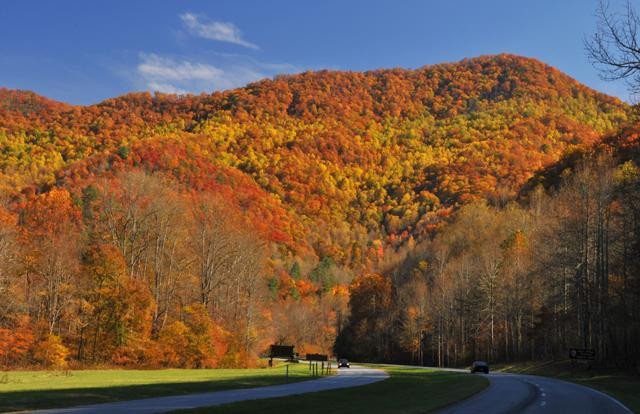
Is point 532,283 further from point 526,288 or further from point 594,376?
point 594,376

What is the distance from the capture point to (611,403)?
26.1m

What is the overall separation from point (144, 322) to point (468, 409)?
4963 centimetres

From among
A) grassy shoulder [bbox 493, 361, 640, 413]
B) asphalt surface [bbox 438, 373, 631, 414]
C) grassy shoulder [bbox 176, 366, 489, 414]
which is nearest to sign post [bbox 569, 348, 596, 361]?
grassy shoulder [bbox 493, 361, 640, 413]

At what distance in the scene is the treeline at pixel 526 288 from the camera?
53.0 m

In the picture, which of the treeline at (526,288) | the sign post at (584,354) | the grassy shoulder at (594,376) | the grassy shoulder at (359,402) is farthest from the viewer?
the treeline at (526,288)

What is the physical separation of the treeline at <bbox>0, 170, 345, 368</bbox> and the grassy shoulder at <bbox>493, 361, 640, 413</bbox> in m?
32.5

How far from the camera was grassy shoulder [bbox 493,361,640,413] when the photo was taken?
3058 cm

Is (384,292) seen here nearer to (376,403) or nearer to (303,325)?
(303,325)

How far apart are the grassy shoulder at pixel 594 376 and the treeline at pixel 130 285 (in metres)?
32.5

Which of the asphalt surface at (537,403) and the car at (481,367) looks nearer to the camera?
the asphalt surface at (537,403)

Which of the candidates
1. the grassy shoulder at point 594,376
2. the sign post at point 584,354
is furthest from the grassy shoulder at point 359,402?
the sign post at point 584,354

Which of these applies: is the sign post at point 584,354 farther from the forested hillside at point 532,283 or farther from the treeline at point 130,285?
the treeline at point 130,285

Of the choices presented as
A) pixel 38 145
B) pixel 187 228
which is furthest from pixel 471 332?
pixel 38 145

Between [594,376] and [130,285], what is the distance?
4675 cm
